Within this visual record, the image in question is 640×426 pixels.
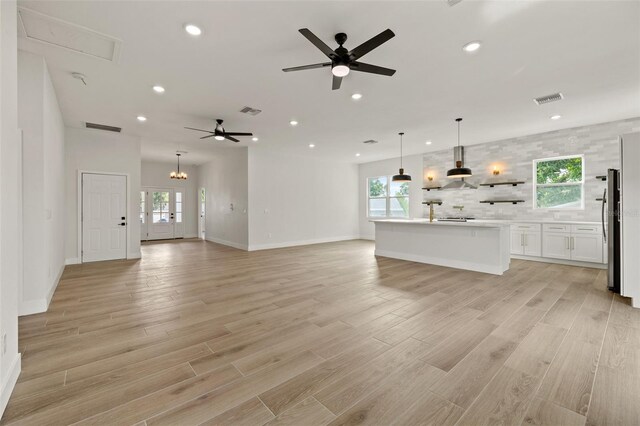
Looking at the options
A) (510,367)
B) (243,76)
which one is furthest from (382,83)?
(510,367)

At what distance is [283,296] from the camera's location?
3.84m

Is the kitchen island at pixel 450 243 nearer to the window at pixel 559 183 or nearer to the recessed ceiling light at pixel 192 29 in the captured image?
the window at pixel 559 183

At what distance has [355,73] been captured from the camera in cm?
369

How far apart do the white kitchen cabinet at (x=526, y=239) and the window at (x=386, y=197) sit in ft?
11.0

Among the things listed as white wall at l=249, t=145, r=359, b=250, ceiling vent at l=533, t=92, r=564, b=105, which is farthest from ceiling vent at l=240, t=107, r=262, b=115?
ceiling vent at l=533, t=92, r=564, b=105

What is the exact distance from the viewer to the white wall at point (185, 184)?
10747 millimetres

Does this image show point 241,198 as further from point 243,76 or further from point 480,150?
point 480,150

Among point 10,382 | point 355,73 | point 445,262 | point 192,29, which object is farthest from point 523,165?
point 10,382

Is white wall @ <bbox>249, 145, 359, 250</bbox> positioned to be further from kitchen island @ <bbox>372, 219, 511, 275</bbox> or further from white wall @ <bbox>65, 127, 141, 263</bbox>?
kitchen island @ <bbox>372, 219, 511, 275</bbox>

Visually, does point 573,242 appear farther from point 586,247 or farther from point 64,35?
point 64,35

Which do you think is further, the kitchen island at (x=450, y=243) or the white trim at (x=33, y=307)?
the kitchen island at (x=450, y=243)

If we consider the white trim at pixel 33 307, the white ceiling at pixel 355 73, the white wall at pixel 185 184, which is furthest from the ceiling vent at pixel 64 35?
the white wall at pixel 185 184

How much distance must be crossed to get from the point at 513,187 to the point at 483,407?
676 cm

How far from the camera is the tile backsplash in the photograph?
5730 millimetres
